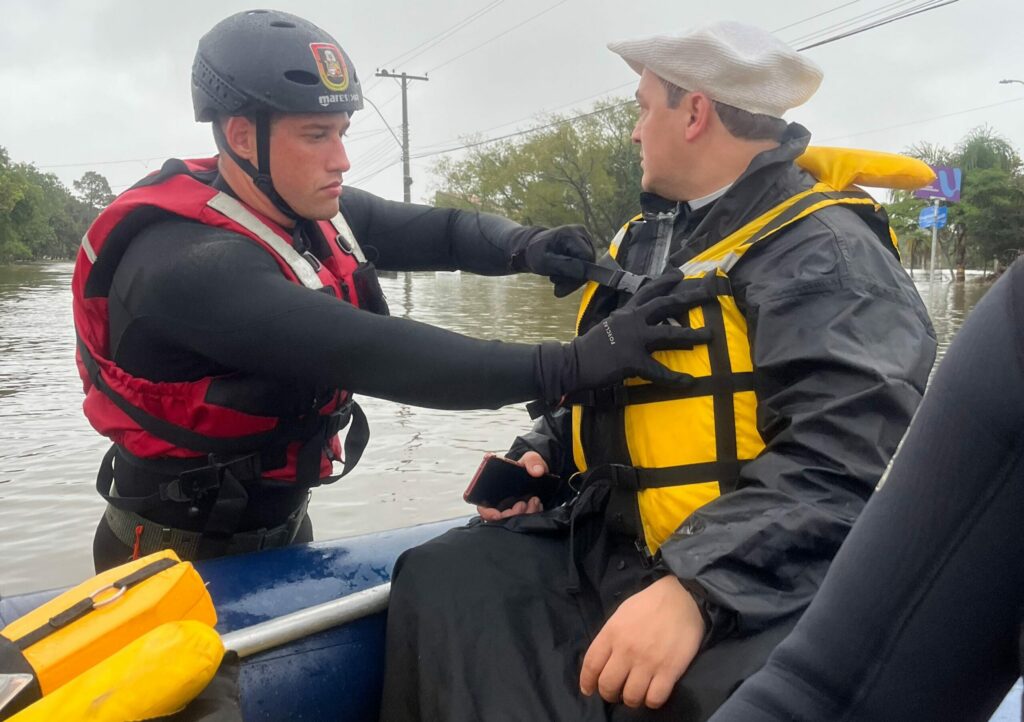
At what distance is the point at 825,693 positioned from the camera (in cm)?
81

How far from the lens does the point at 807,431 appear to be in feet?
5.39

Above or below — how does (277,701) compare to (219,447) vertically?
below

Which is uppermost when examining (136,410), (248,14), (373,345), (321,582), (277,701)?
(248,14)

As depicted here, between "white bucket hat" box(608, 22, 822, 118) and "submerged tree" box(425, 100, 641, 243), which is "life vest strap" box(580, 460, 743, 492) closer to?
"white bucket hat" box(608, 22, 822, 118)

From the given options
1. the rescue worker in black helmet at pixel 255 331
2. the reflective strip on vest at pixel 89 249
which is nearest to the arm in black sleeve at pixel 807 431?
the rescue worker in black helmet at pixel 255 331

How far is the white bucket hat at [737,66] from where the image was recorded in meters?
2.19

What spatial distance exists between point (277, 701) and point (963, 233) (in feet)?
181

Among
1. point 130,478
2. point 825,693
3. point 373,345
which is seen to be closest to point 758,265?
point 373,345

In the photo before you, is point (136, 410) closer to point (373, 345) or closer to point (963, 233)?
point (373, 345)

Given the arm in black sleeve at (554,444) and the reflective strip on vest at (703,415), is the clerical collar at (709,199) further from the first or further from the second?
the arm in black sleeve at (554,444)

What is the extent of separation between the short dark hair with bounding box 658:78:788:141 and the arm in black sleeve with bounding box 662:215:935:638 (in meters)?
0.52

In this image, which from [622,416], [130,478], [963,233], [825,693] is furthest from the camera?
[963,233]

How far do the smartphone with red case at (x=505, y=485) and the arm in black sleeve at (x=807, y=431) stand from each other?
0.81 metres

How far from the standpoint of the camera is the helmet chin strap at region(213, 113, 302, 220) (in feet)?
8.28
